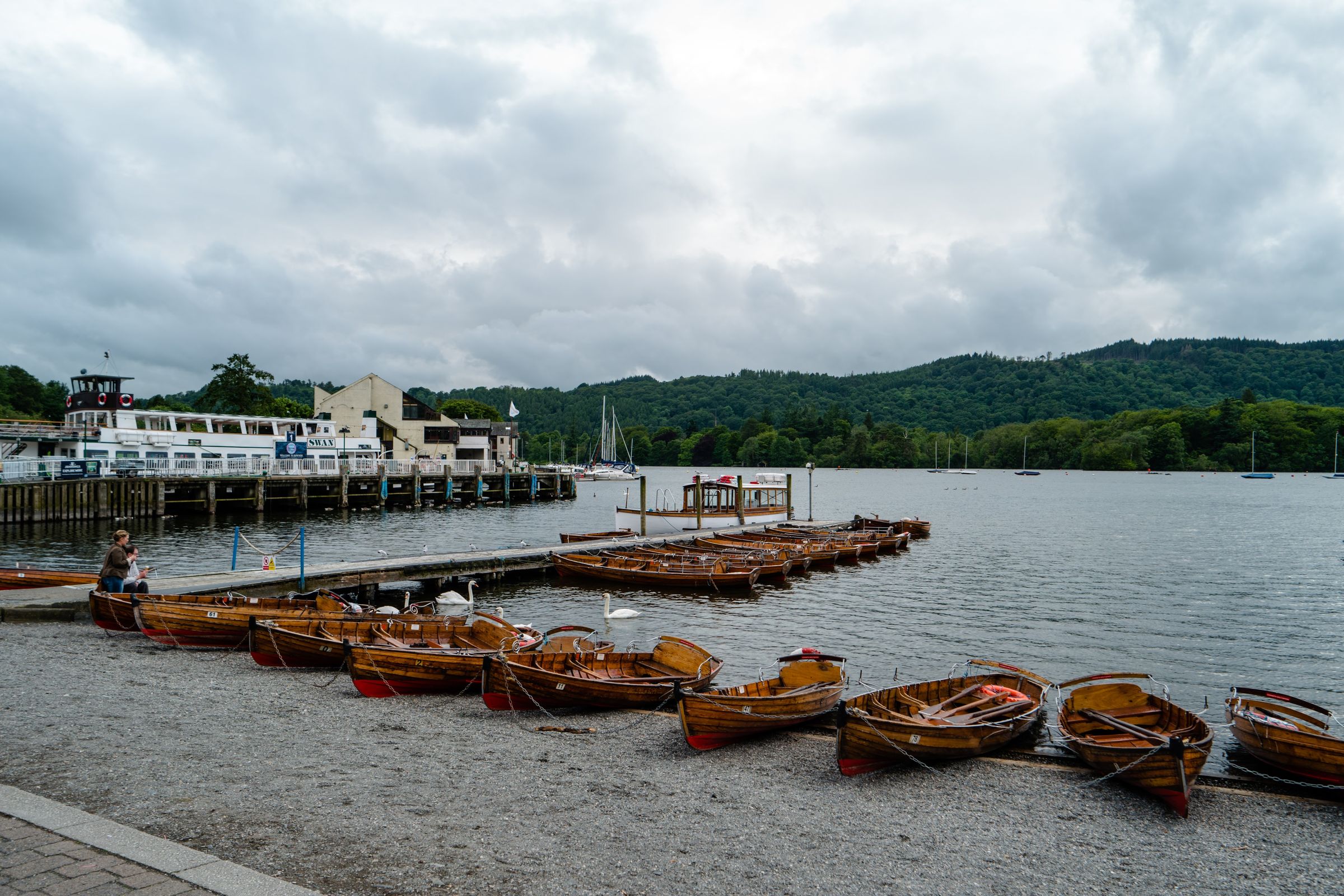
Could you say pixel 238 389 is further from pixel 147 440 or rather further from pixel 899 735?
pixel 899 735

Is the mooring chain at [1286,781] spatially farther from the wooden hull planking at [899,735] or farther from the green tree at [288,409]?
the green tree at [288,409]

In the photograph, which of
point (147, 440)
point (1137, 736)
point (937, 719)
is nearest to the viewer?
point (1137, 736)

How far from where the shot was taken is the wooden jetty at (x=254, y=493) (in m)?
51.4

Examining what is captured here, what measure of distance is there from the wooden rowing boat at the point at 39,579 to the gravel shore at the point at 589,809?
11383 millimetres

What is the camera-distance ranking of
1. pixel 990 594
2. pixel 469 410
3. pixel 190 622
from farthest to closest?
pixel 469 410, pixel 990 594, pixel 190 622

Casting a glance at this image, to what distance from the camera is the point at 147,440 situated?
6369cm

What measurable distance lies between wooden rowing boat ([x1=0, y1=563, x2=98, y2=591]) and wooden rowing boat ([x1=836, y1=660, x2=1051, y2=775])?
73.7 ft

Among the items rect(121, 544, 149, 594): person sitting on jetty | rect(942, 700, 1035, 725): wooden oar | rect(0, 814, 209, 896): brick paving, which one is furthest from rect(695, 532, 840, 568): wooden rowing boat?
rect(0, 814, 209, 896): brick paving

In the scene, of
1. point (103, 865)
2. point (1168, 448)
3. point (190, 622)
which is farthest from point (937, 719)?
point (1168, 448)

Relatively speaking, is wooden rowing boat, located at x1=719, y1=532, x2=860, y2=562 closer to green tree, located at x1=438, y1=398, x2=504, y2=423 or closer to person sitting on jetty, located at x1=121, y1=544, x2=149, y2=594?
person sitting on jetty, located at x1=121, y1=544, x2=149, y2=594

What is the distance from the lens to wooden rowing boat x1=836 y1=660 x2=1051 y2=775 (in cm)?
→ 1188

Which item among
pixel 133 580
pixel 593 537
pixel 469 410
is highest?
pixel 469 410

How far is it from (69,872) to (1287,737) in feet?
48.8

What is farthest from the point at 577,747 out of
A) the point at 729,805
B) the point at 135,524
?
the point at 135,524
